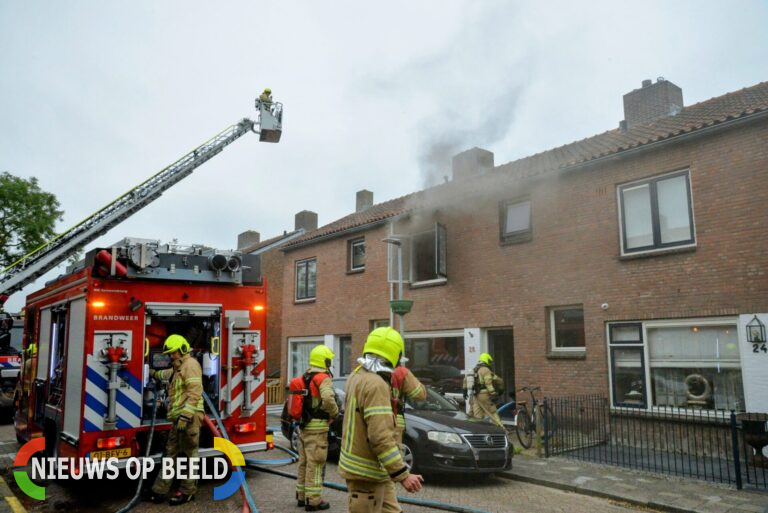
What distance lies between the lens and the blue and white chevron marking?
6.15 metres

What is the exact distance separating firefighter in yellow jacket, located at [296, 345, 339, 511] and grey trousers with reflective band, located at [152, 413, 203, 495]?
119 cm

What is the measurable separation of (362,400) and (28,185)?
2212 centimetres

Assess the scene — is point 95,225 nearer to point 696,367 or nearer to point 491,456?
point 491,456

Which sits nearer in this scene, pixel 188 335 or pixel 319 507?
pixel 319 507

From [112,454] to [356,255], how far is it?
1126 cm

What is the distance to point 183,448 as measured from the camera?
6.38 metres

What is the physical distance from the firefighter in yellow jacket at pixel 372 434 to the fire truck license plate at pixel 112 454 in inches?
146

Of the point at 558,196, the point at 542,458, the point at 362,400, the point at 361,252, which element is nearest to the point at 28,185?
the point at 361,252

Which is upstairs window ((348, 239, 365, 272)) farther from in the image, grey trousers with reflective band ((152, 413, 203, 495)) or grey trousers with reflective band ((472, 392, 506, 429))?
grey trousers with reflective band ((152, 413, 203, 495))

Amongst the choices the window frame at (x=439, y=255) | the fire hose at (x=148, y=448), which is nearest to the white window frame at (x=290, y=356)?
the window frame at (x=439, y=255)

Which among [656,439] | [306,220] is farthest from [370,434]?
[306,220]

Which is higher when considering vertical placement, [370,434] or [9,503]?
[370,434]

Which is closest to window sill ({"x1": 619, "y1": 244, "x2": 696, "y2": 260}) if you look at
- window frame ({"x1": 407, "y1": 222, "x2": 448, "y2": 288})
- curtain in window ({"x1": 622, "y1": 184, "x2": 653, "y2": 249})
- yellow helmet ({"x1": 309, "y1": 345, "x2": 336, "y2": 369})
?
curtain in window ({"x1": 622, "y1": 184, "x2": 653, "y2": 249})

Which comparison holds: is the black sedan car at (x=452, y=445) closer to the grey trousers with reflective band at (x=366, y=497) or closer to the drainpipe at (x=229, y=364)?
the drainpipe at (x=229, y=364)
